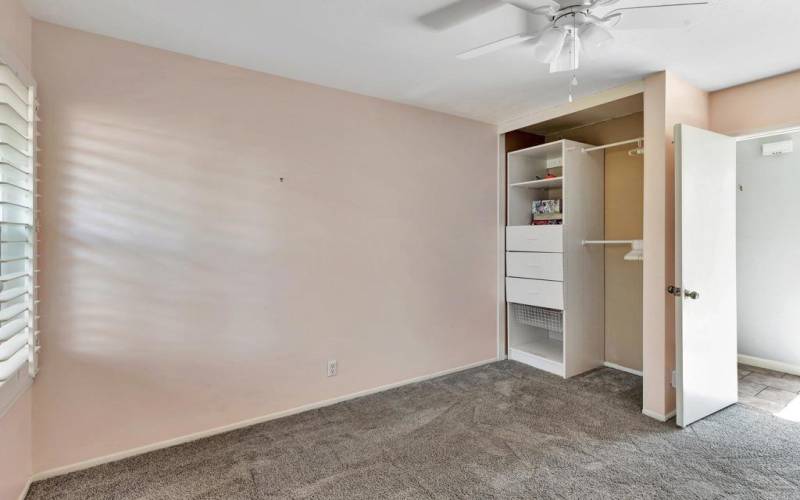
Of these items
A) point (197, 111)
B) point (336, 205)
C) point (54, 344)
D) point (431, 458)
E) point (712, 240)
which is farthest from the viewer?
point (336, 205)

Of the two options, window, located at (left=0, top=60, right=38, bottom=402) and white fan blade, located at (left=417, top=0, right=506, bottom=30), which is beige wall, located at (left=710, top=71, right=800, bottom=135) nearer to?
white fan blade, located at (left=417, top=0, right=506, bottom=30)

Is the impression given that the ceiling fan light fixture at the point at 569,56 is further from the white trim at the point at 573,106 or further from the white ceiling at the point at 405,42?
the white trim at the point at 573,106

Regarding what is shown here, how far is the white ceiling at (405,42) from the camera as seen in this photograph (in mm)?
1897

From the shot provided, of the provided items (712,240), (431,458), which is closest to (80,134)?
(431,458)

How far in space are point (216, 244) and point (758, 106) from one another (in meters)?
3.80

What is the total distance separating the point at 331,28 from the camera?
81.7 inches

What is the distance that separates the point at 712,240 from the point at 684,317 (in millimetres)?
621

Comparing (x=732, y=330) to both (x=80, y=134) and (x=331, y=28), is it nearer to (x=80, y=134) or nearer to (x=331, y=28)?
(x=331, y=28)

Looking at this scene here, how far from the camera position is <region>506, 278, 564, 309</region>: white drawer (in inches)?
136

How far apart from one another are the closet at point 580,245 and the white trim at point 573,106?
0.53 feet

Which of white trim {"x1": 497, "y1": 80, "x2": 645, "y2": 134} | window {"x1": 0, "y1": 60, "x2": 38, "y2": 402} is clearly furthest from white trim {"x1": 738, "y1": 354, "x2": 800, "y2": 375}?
window {"x1": 0, "y1": 60, "x2": 38, "y2": 402}

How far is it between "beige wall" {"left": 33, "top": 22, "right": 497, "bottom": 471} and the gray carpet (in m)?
0.25

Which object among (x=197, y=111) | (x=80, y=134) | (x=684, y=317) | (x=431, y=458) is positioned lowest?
(x=431, y=458)

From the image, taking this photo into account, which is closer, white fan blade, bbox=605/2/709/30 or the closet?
white fan blade, bbox=605/2/709/30
